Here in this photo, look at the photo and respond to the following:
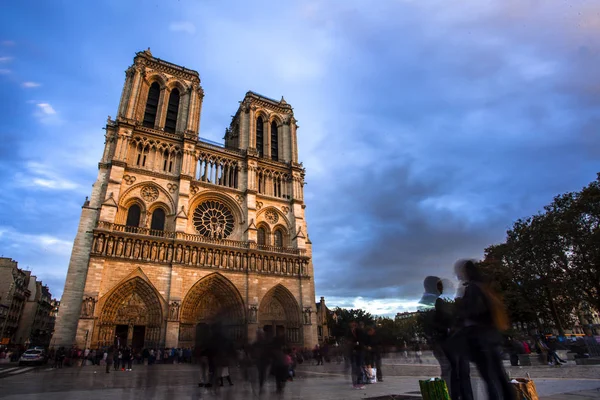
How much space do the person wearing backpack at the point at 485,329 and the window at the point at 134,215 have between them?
24.4m

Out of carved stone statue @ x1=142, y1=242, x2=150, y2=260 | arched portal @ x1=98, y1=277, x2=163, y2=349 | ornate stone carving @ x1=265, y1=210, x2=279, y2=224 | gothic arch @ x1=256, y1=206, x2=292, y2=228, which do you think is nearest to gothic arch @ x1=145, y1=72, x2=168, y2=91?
gothic arch @ x1=256, y1=206, x2=292, y2=228

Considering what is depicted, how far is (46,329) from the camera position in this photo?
193 feet

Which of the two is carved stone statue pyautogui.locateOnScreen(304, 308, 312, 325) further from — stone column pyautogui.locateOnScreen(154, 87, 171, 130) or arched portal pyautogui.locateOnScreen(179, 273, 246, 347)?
stone column pyautogui.locateOnScreen(154, 87, 171, 130)

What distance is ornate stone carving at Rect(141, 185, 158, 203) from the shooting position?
24.9 meters

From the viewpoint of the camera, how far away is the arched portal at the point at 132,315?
20.3 metres

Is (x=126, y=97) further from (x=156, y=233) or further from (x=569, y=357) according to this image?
(x=569, y=357)

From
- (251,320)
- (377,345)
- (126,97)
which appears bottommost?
(377,345)

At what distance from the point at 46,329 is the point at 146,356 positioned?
54.0m

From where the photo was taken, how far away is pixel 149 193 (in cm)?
2522

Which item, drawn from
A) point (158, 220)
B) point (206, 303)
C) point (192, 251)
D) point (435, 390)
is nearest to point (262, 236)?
point (192, 251)

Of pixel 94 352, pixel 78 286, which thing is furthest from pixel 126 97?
pixel 94 352

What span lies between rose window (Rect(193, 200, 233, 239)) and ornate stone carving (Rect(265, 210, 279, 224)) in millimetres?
3225

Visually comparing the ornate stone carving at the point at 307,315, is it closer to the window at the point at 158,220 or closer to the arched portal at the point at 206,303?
the arched portal at the point at 206,303

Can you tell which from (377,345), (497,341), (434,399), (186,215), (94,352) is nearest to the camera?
(497,341)
